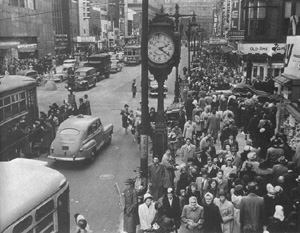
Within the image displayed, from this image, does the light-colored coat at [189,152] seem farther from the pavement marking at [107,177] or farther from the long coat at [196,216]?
the long coat at [196,216]

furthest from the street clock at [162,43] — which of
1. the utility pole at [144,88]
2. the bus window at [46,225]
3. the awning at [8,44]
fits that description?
the awning at [8,44]

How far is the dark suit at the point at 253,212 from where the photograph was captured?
8.54 m

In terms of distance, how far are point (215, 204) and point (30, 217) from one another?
3689mm

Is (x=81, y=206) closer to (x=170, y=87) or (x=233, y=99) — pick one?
(x=233, y=99)

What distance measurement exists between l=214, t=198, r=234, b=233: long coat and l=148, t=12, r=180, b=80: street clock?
707cm

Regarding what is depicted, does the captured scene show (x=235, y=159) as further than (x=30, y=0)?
No

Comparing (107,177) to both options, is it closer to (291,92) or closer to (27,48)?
(291,92)

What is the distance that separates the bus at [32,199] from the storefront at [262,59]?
23.8 meters

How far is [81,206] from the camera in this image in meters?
12.1

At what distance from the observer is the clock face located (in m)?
14.6

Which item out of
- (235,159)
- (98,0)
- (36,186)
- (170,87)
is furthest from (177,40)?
(98,0)

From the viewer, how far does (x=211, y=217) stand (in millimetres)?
8375

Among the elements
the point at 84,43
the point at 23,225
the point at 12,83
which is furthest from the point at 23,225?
the point at 84,43

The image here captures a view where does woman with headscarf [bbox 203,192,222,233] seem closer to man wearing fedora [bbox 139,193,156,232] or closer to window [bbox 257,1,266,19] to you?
man wearing fedora [bbox 139,193,156,232]
